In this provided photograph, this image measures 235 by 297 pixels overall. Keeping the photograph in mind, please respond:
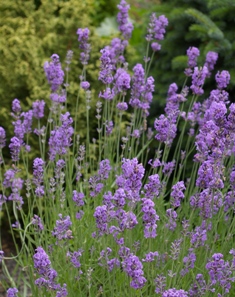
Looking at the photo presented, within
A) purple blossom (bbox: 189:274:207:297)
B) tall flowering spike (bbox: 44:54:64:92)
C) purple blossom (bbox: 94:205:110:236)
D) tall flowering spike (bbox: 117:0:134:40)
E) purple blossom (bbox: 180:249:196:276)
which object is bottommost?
purple blossom (bbox: 189:274:207:297)

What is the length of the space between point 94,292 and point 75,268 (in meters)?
0.22

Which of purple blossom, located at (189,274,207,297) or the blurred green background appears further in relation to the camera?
the blurred green background

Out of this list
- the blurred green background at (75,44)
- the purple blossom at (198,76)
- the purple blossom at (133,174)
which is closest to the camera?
the purple blossom at (133,174)

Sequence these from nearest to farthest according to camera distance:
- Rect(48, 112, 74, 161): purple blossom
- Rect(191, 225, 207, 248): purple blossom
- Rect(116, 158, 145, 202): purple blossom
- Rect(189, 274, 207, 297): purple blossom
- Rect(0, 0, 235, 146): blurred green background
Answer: Rect(116, 158, 145, 202): purple blossom
Rect(189, 274, 207, 297): purple blossom
Rect(191, 225, 207, 248): purple blossom
Rect(48, 112, 74, 161): purple blossom
Rect(0, 0, 235, 146): blurred green background

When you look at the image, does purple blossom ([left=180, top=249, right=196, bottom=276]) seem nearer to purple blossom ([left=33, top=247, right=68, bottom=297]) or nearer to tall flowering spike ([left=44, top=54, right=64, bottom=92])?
purple blossom ([left=33, top=247, right=68, bottom=297])

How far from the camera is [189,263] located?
2594 mm

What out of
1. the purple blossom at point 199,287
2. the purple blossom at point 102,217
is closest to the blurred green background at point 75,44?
the purple blossom at point 199,287

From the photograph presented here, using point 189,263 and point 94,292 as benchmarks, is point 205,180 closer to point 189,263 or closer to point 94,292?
point 189,263

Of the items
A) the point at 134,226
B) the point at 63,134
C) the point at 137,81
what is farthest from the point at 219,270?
the point at 137,81

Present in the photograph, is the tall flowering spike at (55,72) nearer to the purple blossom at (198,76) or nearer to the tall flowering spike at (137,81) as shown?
the tall flowering spike at (137,81)

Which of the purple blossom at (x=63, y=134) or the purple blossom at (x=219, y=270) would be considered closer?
the purple blossom at (x=219, y=270)

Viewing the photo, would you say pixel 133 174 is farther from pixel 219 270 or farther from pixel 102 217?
pixel 219 270

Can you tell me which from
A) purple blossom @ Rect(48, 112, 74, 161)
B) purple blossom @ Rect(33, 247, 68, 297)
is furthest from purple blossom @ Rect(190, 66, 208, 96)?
purple blossom @ Rect(33, 247, 68, 297)

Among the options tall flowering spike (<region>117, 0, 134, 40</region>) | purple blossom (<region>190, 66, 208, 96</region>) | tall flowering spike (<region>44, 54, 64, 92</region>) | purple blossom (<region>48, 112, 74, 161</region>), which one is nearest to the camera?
purple blossom (<region>48, 112, 74, 161</region>)
